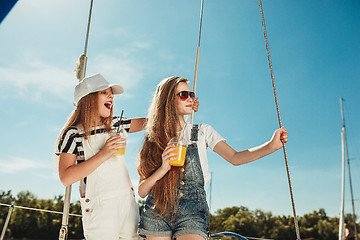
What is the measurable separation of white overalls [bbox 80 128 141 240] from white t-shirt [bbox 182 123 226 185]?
46cm

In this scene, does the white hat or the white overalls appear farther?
the white hat

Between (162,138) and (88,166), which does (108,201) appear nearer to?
(88,166)

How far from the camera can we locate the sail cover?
5.29 ft

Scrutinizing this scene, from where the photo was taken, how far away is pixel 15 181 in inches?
1652

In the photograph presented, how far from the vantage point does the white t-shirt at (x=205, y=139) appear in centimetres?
214

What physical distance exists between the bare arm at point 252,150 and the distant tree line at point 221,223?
3310cm

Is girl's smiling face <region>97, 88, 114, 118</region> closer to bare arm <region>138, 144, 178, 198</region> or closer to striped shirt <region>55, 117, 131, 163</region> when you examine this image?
striped shirt <region>55, 117, 131, 163</region>

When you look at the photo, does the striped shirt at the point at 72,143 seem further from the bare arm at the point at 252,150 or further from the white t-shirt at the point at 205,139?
the bare arm at the point at 252,150

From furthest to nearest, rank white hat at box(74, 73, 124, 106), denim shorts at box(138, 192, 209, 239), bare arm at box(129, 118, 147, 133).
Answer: bare arm at box(129, 118, 147, 133) < white hat at box(74, 73, 124, 106) < denim shorts at box(138, 192, 209, 239)

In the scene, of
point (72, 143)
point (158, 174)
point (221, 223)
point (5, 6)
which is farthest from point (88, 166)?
point (221, 223)

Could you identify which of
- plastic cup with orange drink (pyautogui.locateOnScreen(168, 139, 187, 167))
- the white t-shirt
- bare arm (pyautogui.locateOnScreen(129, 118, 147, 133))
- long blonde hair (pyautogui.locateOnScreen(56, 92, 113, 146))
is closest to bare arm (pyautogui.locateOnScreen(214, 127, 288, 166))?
the white t-shirt

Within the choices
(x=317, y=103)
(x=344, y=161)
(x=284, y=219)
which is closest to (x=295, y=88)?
(x=317, y=103)

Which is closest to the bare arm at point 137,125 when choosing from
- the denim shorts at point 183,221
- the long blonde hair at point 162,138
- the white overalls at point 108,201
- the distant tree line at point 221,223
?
the long blonde hair at point 162,138

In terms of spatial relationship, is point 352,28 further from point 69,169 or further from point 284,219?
point 69,169
